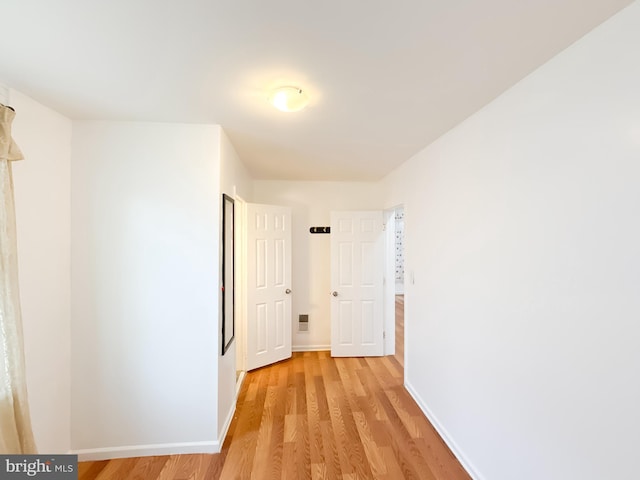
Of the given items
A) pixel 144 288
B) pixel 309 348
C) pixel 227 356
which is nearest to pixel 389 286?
pixel 309 348

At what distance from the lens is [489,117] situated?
1657 mm

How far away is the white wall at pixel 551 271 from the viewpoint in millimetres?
985

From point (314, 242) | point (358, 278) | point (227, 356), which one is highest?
point (314, 242)

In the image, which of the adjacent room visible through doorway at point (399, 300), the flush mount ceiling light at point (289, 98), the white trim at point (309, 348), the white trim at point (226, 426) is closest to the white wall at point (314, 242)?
the white trim at point (309, 348)

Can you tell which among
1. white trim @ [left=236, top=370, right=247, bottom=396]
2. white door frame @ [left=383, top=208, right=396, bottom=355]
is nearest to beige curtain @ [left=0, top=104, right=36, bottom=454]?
white trim @ [left=236, top=370, right=247, bottom=396]

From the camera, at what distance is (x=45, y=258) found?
1.69 m

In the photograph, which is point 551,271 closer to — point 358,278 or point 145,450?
point 358,278

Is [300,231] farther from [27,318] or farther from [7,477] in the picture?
[7,477]

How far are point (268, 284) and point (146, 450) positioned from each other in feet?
5.96

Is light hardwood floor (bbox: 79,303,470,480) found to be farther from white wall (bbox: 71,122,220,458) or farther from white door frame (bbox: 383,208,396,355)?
white door frame (bbox: 383,208,396,355)

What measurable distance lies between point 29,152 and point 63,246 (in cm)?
60

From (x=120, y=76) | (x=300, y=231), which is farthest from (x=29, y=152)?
(x=300, y=231)

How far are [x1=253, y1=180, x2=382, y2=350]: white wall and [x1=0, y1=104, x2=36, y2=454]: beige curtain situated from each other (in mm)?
2691

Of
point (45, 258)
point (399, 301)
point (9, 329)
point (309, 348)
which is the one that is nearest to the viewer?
point (9, 329)
